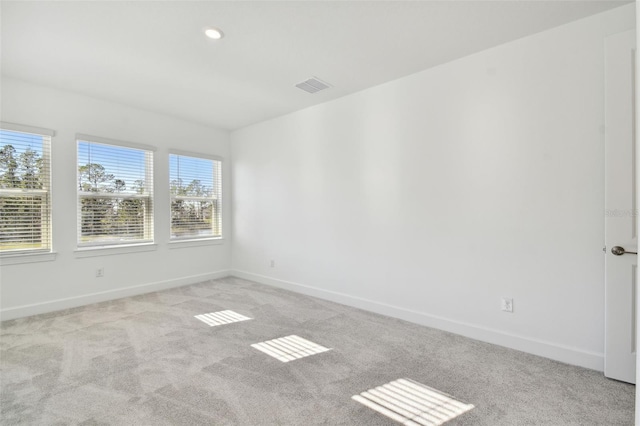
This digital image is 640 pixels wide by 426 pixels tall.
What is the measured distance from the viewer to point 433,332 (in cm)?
304

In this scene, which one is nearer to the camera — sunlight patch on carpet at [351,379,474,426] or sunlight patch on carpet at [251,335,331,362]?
sunlight patch on carpet at [351,379,474,426]

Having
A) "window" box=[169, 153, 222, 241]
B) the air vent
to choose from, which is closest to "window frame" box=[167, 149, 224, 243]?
"window" box=[169, 153, 222, 241]

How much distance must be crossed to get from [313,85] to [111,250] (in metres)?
3.33

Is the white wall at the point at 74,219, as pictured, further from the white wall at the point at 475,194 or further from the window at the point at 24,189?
the white wall at the point at 475,194

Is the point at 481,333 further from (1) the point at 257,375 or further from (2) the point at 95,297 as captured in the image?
(2) the point at 95,297

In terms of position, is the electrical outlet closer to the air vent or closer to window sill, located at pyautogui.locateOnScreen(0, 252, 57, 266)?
the air vent

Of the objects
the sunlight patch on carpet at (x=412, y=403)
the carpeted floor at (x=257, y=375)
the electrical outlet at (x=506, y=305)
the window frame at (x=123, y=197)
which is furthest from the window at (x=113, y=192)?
the electrical outlet at (x=506, y=305)

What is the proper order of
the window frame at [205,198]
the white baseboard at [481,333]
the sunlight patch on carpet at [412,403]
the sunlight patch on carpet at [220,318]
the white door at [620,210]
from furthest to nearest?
the window frame at [205,198]
the sunlight patch on carpet at [220,318]
the white baseboard at [481,333]
the white door at [620,210]
the sunlight patch on carpet at [412,403]

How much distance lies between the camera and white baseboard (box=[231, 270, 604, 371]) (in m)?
2.38

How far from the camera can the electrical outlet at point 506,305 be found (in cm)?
270

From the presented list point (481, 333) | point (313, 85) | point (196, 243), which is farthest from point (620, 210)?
point (196, 243)

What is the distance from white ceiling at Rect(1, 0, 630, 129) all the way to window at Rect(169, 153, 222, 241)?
145 centimetres

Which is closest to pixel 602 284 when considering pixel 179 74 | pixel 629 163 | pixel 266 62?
pixel 629 163

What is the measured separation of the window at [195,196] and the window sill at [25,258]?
1480 mm
